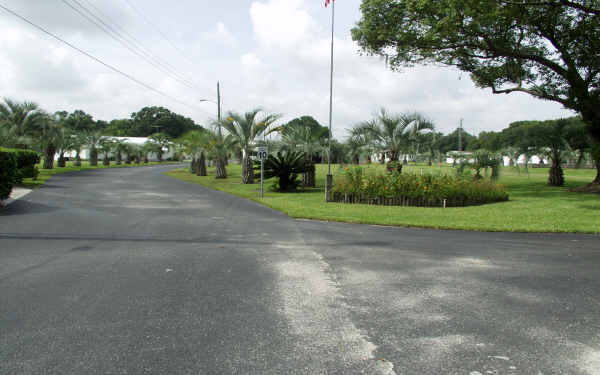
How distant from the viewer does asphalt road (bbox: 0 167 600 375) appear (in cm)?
302

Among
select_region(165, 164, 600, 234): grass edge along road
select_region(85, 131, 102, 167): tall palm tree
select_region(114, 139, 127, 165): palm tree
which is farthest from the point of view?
select_region(114, 139, 127, 165): palm tree

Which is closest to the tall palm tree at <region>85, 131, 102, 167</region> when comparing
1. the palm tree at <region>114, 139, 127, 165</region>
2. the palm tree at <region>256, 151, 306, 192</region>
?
the palm tree at <region>114, 139, 127, 165</region>

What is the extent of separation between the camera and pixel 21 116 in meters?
31.1

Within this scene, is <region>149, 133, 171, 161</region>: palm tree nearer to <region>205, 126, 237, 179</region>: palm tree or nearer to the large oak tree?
<region>205, 126, 237, 179</region>: palm tree

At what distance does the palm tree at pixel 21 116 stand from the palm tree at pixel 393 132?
26894 mm

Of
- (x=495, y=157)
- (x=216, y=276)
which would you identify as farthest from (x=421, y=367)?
(x=495, y=157)

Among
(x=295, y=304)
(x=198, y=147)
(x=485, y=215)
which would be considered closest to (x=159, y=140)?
(x=198, y=147)

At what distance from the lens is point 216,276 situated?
5.23 meters

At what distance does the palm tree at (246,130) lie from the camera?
87.4 feet

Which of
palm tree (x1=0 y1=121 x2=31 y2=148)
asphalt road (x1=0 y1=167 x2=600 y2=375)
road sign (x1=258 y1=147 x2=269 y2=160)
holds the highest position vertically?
palm tree (x1=0 y1=121 x2=31 y2=148)

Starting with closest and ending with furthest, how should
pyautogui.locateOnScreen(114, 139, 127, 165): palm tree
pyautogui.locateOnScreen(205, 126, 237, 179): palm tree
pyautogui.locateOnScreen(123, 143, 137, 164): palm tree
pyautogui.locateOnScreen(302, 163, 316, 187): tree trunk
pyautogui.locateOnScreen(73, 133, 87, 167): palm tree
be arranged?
pyautogui.locateOnScreen(302, 163, 316, 187): tree trunk, pyautogui.locateOnScreen(205, 126, 237, 179): palm tree, pyautogui.locateOnScreen(73, 133, 87, 167): palm tree, pyautogui.locateOnScreen(114, 139, 127, 165): palm tree, pyautogui.locateOnScreen(123, 143, 137, 164): palm tree

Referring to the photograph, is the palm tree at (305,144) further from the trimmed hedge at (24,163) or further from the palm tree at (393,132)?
the trimmed hedge at (24,163)

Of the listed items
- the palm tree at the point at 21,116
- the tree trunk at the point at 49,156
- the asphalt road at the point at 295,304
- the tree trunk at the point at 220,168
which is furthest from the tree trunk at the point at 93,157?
the asphalt road at the point at 295,304

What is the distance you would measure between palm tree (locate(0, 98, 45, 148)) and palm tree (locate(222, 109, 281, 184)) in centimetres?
1712
